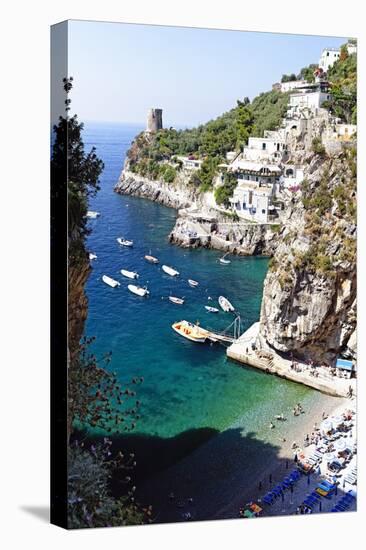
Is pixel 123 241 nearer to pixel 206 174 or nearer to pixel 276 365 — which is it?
pixel 206 174

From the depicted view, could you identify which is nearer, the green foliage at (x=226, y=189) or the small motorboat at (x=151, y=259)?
the small motorboat at (x=151, y=259)

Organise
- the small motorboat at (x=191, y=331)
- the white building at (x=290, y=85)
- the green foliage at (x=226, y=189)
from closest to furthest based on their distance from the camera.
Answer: the small motorboat at (x=191, y=331) < the white building at (x=290, y=85) < the green foliage at (x=226, y=189)

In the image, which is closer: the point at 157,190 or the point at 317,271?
the point at 157,190

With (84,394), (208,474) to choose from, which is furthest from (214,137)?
(208,474)

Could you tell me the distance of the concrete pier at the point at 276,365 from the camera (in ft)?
37.4

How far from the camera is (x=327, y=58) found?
36.7ft

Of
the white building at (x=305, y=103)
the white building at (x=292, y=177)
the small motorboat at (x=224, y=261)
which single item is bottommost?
the small motorboat at (x=224, y=261)

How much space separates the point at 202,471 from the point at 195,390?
3.28 feet

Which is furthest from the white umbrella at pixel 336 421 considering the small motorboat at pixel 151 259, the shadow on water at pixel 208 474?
the small motorboat at pixel 151 259

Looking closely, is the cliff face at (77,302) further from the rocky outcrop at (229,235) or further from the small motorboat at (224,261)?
the small motorboat at (224,261)

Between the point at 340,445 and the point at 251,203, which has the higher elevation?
the point at 251,203

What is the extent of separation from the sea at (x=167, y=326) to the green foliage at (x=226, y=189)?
80cm

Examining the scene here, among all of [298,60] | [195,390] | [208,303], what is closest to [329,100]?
[298,60]

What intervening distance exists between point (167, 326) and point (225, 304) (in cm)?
88
